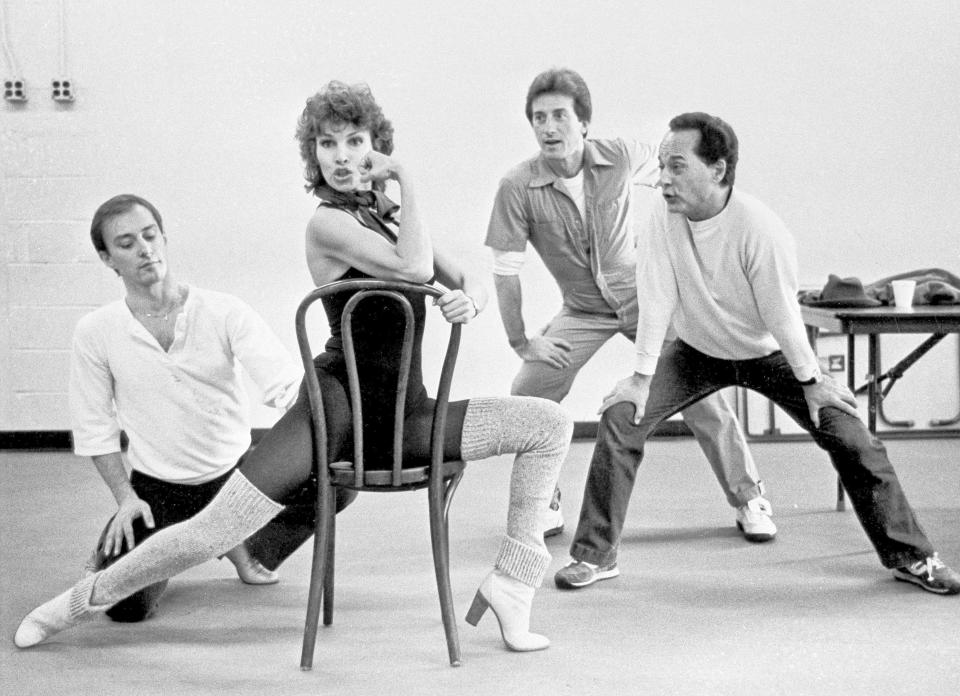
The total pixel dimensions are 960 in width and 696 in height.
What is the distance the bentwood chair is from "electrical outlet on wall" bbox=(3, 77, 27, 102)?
296 centimetres

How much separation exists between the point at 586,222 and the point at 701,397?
25.8 inches

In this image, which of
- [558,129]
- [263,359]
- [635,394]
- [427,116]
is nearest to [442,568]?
[263,359]

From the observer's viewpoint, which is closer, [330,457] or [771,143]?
[330,457]

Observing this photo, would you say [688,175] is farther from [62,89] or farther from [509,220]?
[62,89]

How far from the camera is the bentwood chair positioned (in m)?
2.28

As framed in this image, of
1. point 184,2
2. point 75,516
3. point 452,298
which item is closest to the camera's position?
point 452,298

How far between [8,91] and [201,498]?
104 inches

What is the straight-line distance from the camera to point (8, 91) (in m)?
4.75

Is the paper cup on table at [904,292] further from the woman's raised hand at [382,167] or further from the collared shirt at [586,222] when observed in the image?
the woman's raised hand at [382,167]

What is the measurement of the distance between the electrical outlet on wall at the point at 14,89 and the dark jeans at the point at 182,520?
2492mm

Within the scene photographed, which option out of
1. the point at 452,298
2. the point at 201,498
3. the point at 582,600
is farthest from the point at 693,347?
the point at 201,498

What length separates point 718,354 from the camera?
3.02m

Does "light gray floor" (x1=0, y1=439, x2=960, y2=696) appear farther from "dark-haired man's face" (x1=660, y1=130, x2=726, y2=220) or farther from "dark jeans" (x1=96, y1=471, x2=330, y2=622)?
"dark-haired man's face" (x1=660, y1=130, x2=726, y2=220)

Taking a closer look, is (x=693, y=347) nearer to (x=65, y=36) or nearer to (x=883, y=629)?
(x=883, y=629)
